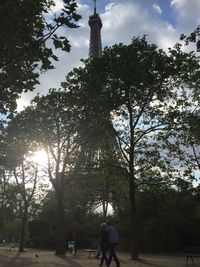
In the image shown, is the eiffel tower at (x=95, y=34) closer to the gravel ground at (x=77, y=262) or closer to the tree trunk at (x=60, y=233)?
the tree trunk at (x=60, y=233)

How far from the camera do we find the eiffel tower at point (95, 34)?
70019 mm

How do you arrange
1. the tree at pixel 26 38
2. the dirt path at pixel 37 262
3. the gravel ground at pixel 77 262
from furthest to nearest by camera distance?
the dirt path at pixel 37 262 < the gravel ground at pixel 77 262 < the tree at pixel 26 38

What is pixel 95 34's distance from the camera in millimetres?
73938

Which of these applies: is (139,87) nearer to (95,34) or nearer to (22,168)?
(22,168)

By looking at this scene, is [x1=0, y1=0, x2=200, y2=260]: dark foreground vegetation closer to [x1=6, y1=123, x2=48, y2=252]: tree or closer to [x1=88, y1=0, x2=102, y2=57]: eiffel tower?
[x1=6, y1=123, x2=48, y2=252]: tree

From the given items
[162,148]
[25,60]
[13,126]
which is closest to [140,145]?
Result: [162,148]

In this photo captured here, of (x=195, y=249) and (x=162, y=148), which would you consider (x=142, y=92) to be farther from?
(x=195, y=249)

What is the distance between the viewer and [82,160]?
1356 inches

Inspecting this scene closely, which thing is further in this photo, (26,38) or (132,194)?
(132,194)

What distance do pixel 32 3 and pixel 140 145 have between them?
62.1 feet

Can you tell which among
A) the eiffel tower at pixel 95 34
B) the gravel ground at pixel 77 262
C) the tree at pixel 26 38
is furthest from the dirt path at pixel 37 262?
the eiffel tower at pixel 95 34

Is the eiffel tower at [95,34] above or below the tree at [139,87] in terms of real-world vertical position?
above

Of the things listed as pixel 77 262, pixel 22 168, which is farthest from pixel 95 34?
pixel 77 262

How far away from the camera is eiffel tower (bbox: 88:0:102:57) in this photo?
70019mm
